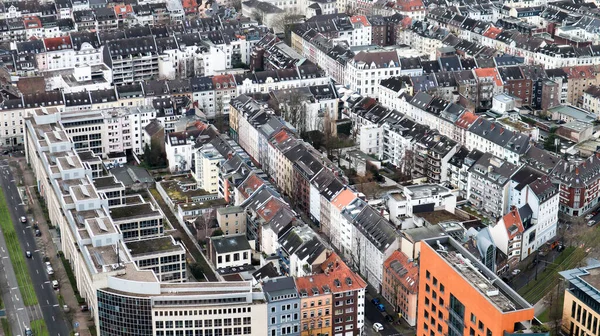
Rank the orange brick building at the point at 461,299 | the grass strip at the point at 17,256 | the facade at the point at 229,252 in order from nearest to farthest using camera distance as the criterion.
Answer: the orange brick building at the point at 461,299 → the grass strip at the point at 17,256 → the facade at the point at 229,252

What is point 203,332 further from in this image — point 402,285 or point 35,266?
point 35,266

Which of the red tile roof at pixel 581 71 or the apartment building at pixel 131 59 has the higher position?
the apartment building at pixel 131 59

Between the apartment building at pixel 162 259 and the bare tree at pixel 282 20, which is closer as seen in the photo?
the apartment building at pixel 162 259

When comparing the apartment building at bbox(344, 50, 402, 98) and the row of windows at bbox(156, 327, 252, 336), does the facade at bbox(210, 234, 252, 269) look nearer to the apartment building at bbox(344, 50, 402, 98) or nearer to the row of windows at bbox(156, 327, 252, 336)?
the row of windows at bbox(156, 327, 252, 336)

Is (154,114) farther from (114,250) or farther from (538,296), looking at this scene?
(538,296)

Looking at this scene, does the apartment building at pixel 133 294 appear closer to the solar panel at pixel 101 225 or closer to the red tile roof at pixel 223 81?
the solar panel at pixel 101 225

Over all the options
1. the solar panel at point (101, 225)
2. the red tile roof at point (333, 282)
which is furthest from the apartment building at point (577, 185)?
the solar panel at point (101, 225)
